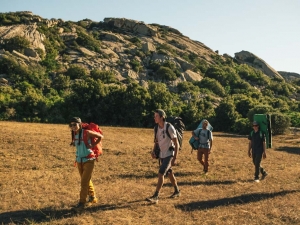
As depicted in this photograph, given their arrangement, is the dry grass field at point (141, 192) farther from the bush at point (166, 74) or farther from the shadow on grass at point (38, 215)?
the bush at point (166, 74)

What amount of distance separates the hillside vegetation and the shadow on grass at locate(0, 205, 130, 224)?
84.3 ft

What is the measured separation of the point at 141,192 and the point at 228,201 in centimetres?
224

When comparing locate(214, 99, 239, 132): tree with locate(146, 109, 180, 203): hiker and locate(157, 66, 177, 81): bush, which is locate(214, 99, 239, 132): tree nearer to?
locate(157, 66, 177, 81): bush

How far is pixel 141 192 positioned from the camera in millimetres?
8055

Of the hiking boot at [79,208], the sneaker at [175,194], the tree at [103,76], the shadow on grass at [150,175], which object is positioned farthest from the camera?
the tree at [103,76]

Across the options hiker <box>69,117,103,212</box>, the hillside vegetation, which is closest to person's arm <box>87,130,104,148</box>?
hiker <box>69,117,103,212</box>

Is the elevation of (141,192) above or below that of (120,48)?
below

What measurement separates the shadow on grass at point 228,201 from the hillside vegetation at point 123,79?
2461cm

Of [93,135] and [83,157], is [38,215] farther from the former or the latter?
[93,135]

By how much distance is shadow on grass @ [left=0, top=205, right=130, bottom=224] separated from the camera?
238 inches

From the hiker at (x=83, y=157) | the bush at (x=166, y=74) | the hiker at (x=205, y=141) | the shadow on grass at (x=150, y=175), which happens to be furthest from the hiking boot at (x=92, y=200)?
the bush at (x=166, y=74)

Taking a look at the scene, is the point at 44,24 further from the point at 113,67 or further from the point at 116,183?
the point at 116,183

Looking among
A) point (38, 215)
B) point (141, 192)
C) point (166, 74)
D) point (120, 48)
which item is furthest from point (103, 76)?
point (38, 215)

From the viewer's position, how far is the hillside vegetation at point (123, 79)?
3347 cm
